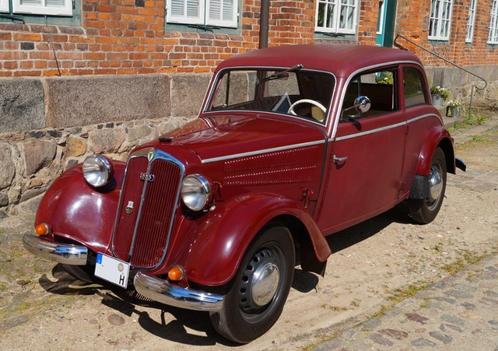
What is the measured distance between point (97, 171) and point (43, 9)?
2.45 m

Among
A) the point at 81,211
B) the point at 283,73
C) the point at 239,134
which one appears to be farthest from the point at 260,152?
the point at 81,211

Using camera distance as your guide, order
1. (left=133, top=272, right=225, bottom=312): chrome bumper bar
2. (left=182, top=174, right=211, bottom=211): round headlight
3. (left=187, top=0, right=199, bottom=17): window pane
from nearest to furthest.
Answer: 1. (left=133, top=272, right=225, bottom=312): chrome bumper bar
2. (left=182, top=174, right=211, bottom=211): round headlight
3. (left=187, top=0, right=199, bottom=17): window pane

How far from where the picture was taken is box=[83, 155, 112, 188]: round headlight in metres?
3.83

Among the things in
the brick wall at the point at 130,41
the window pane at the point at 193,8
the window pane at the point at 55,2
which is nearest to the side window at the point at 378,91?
the brick wall at the point at 130,41

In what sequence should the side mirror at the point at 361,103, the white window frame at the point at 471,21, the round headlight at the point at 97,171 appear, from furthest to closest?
the white window frame at the point at 471,21 < the side mirror at the point at 361,103 < the round headlight at the point at 97,171

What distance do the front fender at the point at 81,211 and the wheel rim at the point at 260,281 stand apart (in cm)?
95

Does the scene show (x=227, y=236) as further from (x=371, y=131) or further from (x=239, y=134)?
(x=371, y=131)

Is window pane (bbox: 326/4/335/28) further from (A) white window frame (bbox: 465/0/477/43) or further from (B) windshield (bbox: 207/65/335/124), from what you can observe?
(A) white window frame (bbox: 465/0/477/43)

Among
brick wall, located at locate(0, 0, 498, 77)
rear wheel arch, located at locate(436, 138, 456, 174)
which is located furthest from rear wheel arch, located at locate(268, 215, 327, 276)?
brick wall, located at locate(0, 0, 498, 77)

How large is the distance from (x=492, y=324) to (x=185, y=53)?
4.71 m

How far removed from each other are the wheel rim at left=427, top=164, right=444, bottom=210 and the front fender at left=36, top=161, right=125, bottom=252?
3.29 metres

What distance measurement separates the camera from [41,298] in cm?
402

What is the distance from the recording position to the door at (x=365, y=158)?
4.30 metres

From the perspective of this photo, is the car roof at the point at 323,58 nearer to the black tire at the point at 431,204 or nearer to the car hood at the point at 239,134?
the car hood at the point at 239,134
